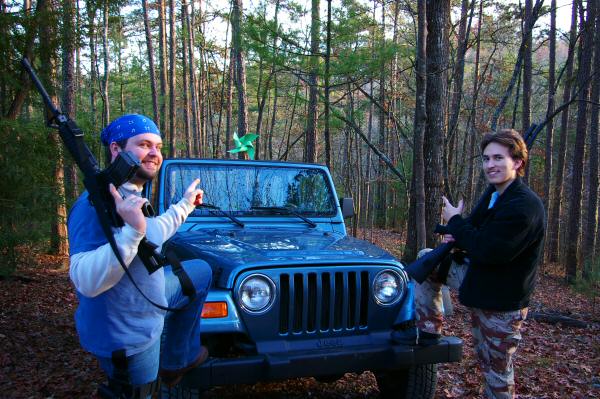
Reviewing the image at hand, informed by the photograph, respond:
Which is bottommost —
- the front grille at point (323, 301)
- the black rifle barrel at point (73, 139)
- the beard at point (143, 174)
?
the front grille at point (323, 301)

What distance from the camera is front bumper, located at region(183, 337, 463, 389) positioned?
2.84 metres

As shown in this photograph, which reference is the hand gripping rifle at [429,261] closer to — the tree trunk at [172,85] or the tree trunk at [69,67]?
the tree trunk at [69,67]

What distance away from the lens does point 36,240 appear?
22.1 feet

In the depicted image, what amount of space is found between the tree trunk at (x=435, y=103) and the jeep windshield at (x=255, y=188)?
2963 mm

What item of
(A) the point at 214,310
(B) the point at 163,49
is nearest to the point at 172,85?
(B) the point at 163,49

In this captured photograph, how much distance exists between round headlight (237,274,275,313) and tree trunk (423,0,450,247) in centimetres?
483

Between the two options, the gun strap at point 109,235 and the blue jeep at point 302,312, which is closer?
the gun strap at point 109,235

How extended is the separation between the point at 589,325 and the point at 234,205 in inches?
221

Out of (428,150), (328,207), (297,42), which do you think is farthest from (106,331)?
(297,42)

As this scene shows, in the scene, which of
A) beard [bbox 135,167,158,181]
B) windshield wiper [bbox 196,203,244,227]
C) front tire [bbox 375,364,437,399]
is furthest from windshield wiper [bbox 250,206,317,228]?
beard [bbox 135,167,158,181]

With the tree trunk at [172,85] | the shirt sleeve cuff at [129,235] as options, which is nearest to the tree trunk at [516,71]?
the shirt sleeve cuff at [129,235]

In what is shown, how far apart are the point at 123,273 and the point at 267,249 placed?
5.35 ft

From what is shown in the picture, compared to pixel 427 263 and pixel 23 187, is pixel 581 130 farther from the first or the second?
pixel 23 187

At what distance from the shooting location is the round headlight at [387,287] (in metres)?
3.46
